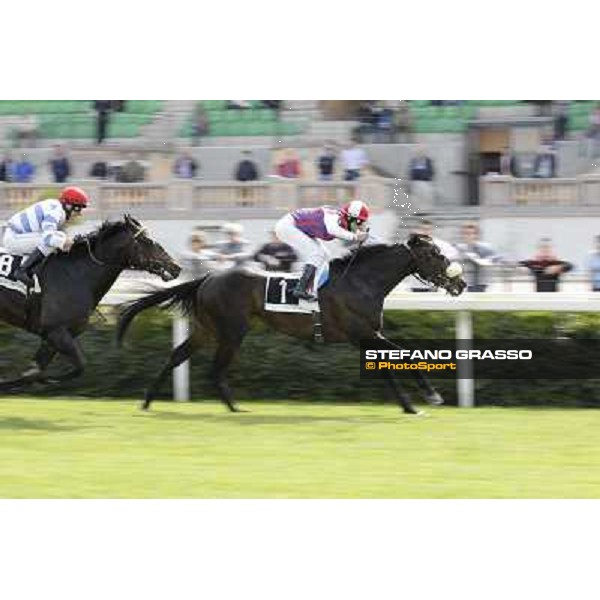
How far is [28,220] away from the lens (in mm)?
7820

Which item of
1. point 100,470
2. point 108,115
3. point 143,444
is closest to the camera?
point 100,470

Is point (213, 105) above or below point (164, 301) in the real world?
above

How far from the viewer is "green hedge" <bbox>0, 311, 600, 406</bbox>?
850 cm

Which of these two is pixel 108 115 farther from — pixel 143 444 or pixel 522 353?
pixel 143 444

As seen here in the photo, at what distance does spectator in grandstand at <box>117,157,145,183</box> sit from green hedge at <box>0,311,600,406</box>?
3.90m

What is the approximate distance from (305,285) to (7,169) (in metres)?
5.28

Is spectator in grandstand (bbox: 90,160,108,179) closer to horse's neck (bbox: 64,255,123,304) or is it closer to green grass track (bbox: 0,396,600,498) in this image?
green grass track (bbox: 0,396,600,498)

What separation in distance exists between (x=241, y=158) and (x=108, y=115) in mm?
1374

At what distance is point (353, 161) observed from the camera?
12.8 meters

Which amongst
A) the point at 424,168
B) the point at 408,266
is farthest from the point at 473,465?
the point at 424,168

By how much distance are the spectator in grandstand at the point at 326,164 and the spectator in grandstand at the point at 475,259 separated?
4.72 ft

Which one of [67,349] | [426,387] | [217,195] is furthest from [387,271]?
[217,195]

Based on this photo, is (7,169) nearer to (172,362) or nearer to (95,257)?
(95,257)

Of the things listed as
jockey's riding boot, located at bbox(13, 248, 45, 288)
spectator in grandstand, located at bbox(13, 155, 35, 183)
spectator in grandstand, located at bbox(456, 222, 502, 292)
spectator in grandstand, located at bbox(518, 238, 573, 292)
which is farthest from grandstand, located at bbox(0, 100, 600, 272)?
jockey's riding boot, located at bbox(13, 248, 45, 288)
